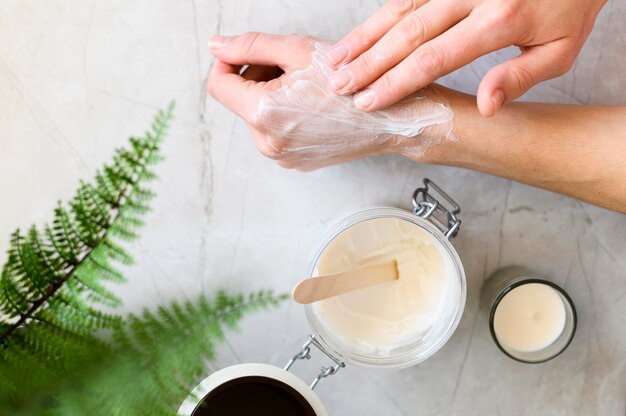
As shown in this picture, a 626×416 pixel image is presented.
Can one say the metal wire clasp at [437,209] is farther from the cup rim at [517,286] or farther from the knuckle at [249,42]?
the knuckle at [249,42]

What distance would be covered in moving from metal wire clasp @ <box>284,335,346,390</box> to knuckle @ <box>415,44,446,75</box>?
1.21 ft

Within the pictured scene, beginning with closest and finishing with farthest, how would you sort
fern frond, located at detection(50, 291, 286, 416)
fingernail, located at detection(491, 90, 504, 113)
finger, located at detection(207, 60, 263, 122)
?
1. fern frond, located at detection(50, 291, 286, 416)
2. fingernail, located at detection(491, 90, 504, 113)
3. finger, located at detection(207, 60, 263, 122)

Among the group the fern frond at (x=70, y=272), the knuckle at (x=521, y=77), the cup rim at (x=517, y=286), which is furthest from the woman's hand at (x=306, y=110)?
the fern frond at (x=70, y=272)

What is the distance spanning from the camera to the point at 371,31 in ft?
2.30

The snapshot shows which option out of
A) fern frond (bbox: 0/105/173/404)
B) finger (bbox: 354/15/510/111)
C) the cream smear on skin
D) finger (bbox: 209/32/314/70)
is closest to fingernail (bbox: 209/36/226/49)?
finger (bbox: 209/32/314/70)

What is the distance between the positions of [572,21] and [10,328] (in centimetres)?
63

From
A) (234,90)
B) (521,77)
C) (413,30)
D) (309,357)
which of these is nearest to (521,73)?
(521,77)

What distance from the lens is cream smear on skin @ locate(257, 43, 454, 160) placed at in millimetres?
715

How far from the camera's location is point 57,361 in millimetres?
343

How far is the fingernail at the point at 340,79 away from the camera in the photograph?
0.69 meters

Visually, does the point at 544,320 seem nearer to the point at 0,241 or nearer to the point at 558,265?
the point at 558,265

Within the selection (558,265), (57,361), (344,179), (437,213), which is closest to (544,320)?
(558,265)

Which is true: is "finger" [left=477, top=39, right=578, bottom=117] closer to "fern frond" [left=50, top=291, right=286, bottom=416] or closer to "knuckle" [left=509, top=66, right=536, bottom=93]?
"knuckle" [left=509, top=66, right=536, bottom=93]

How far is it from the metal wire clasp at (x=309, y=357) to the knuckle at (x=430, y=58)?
37 cm
